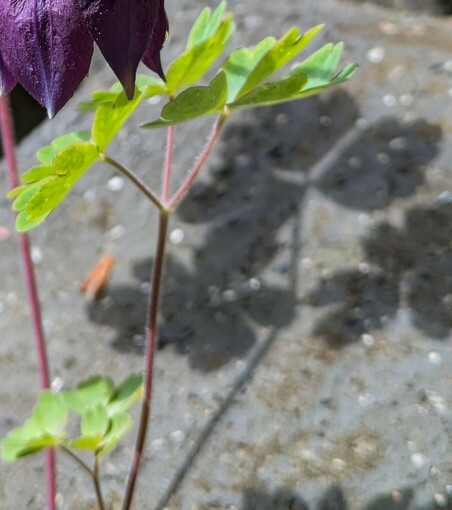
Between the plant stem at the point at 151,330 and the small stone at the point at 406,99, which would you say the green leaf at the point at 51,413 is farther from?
the small stone at the point at 406,99

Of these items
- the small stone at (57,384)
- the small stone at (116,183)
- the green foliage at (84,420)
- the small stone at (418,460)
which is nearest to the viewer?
the green foliage at (84,420)

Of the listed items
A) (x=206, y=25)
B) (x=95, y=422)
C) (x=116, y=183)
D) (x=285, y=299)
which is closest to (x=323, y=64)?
(x=206, y=25)

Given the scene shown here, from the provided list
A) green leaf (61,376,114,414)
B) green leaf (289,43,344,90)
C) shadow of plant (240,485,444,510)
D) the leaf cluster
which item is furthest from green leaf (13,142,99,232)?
shadow of plant (240,485,444,510)

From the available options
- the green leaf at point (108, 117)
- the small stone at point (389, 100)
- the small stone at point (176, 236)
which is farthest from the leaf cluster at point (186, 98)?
the small stone at point (389, 100)

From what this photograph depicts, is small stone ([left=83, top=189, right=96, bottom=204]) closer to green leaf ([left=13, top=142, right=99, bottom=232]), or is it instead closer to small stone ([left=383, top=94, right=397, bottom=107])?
small stone ([left=383, top=94, right=397, bottom=107])

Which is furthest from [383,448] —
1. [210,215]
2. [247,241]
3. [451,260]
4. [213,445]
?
[210,215]

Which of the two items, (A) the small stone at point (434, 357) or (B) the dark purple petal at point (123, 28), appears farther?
(A) the small stone at point (434, 357)

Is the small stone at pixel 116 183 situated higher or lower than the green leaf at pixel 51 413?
lower
